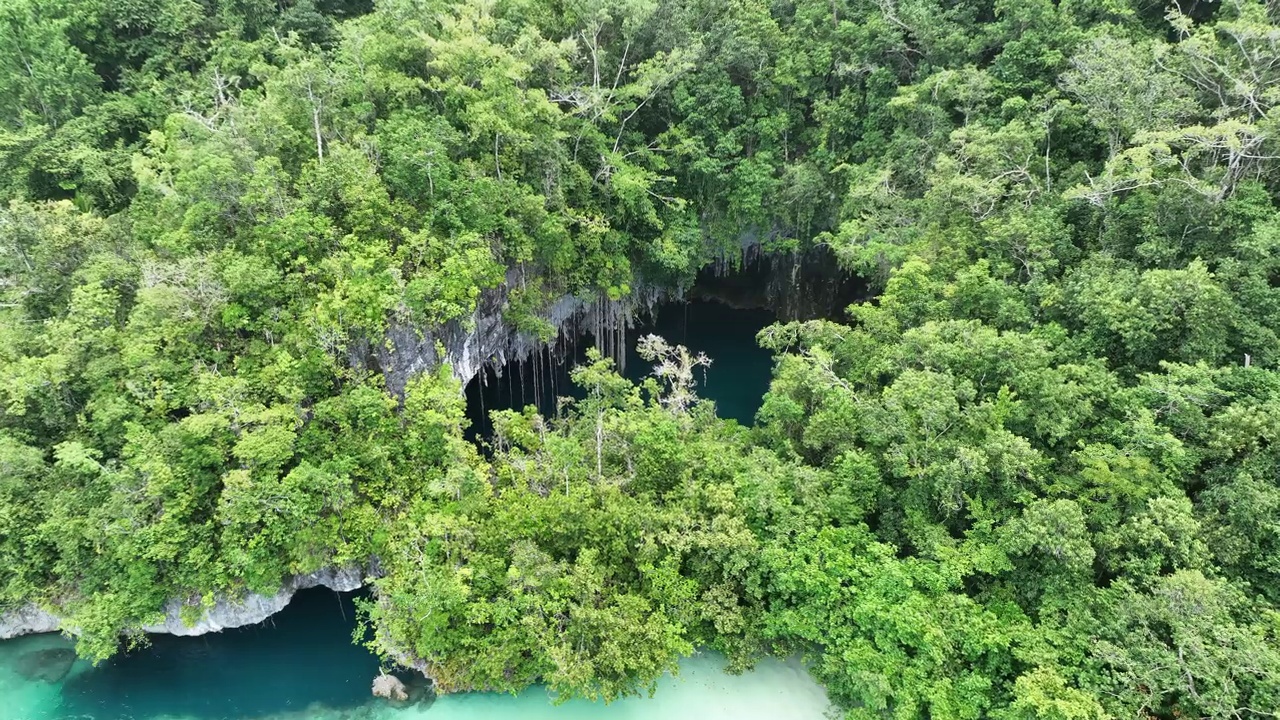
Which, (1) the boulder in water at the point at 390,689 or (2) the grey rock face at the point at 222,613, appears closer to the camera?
(2) the grey rock face at the point at 222,613

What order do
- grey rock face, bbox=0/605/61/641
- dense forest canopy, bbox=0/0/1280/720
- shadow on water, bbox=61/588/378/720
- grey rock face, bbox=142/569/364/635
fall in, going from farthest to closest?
grey rock face, bbox=0/605/61/641, shadow on water, bbox=61/588/378/720, grey rock face, bbox=142/569/364/635, dense forest canopy, bbox=0/0/1280/720

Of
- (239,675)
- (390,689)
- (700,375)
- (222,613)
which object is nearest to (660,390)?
(390,689)

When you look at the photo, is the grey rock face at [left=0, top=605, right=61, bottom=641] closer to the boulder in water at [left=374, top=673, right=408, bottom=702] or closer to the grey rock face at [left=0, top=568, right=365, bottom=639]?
the grey rock face at [left=0, top=568, right=365, bottom=639]

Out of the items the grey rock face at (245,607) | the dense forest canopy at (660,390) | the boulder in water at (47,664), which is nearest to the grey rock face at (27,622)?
the boulder in water at (47,664)

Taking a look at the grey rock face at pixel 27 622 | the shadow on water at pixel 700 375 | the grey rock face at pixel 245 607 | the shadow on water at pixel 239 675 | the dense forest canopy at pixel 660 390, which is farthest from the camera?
the shadow on water at pixel 700 375

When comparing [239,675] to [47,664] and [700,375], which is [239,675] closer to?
[47,664]

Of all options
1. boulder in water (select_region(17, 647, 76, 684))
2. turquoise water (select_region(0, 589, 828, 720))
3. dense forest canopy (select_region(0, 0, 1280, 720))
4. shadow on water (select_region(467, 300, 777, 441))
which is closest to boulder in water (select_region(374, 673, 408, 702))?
turquoise water (select_region(0, 589, 828, 720))

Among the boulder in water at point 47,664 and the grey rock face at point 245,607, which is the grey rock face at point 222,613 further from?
the boulder in water at point 47,664
